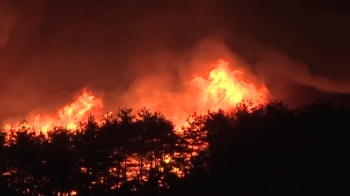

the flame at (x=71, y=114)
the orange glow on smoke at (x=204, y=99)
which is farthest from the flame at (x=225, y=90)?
the flame at (x=71, y=114)

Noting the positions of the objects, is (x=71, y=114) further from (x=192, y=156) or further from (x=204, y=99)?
(x=192, y=156)

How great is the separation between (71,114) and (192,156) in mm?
25724

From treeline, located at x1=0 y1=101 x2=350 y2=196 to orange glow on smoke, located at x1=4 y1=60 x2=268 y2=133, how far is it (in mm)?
10346

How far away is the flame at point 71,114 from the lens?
64.5m

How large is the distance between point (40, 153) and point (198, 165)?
14.4 m

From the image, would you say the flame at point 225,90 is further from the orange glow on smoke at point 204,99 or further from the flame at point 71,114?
the flame at point 71,114

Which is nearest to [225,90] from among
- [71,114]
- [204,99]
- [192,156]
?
[204,99]

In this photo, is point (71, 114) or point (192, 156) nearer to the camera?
point (192, 156)

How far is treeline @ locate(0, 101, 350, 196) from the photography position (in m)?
37.0

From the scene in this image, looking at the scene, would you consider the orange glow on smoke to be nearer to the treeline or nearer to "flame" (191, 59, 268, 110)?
"flame" (191, 59, 268, 110)

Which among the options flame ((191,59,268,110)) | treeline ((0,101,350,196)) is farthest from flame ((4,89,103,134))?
treeline ((0,101,350,196))

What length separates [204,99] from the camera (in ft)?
216

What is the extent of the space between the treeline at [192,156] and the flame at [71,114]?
14.9 m

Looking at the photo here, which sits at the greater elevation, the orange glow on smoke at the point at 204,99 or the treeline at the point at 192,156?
the orange glow on smoke at the point at 204,99
